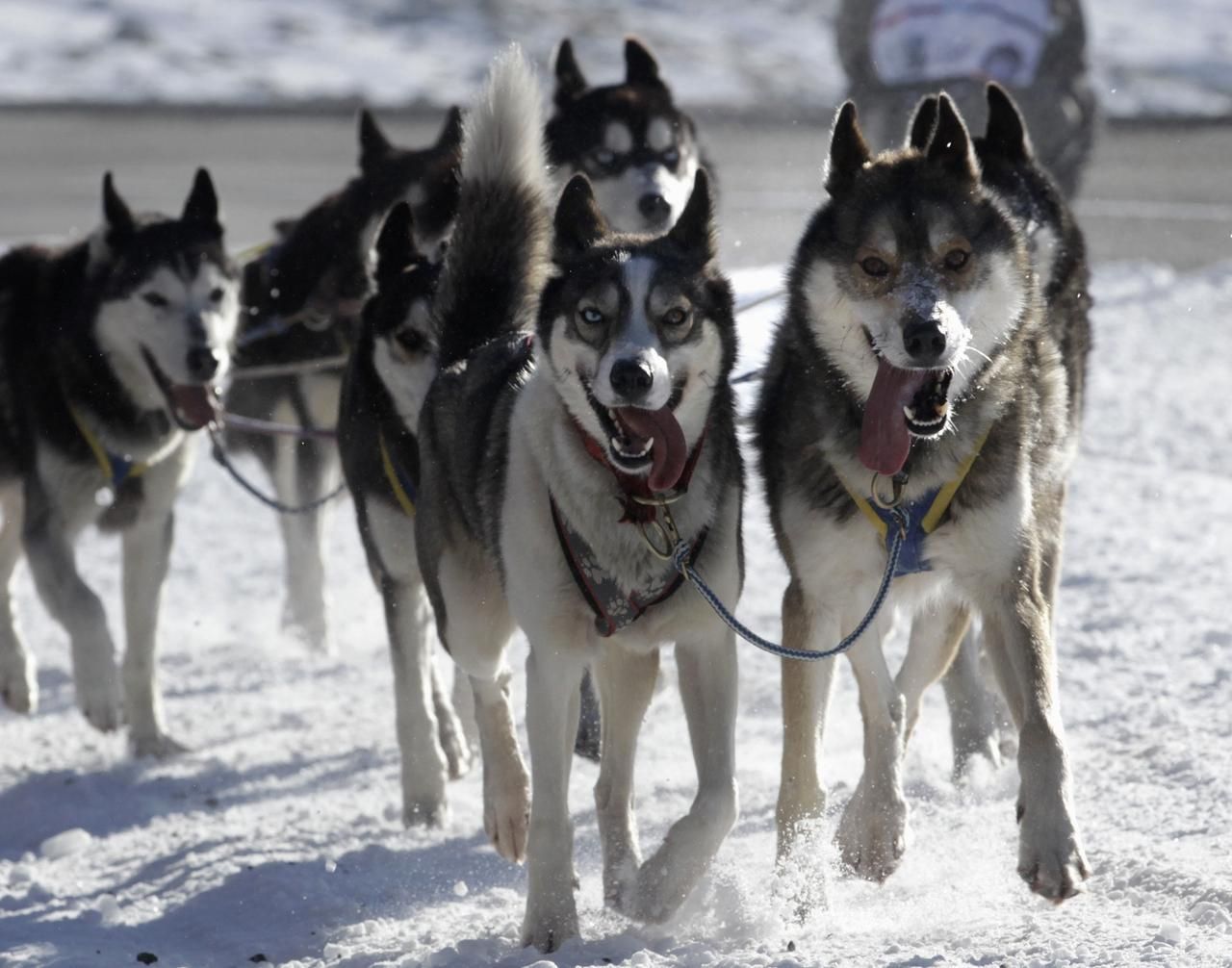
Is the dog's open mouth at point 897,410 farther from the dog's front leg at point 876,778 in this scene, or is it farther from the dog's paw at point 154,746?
the dog's paw at point 154,746

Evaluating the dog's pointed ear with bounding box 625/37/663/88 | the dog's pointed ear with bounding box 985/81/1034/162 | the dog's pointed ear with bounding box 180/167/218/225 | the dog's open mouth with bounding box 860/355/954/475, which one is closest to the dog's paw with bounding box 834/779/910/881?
the dog's open mouth with bounding box 860/355/954/475

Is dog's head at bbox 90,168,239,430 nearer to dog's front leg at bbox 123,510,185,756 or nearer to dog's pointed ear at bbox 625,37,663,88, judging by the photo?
dog's front leg at bbox 123,510,185,756

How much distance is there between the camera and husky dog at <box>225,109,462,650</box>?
18.9 ft

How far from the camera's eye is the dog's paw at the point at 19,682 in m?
5.16

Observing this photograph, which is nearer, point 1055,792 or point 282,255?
point 1055,792

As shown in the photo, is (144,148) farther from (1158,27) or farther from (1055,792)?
(1055,792)

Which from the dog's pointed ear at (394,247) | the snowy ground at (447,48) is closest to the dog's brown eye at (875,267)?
the dog's pointed ear at (394,247)

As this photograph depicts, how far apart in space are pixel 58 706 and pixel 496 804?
2.11 metres

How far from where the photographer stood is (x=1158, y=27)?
71.3ft

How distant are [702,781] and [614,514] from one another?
514mm

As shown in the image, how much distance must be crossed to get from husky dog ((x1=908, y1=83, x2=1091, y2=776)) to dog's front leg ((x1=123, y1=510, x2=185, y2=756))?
6.72 feet

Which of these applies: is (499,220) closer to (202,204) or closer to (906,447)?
(906,447)

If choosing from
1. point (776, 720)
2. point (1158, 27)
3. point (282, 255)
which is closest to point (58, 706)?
point (282, 255)

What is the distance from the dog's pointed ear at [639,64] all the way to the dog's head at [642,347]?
8.02ft
